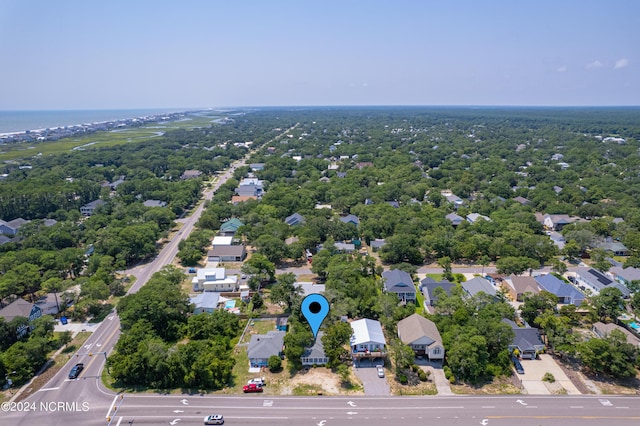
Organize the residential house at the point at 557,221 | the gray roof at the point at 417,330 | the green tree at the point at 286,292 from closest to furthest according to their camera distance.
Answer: the gray roof at the point at 417,330
the green tree at the point at 286,292
the residential house at the point at 557,221

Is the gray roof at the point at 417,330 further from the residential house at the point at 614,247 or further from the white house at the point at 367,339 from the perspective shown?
the residential house at the point at 614,247

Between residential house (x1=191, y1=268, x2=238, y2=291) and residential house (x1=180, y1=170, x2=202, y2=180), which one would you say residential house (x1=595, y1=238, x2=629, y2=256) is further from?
residential house (x1=180, y1=170, x2=202, y2=180)

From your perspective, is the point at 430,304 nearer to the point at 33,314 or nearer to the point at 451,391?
the point at 451,391

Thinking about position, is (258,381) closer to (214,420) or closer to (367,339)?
(214,420)

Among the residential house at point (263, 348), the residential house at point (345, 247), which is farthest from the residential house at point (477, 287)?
the residential house at point (263, 348)

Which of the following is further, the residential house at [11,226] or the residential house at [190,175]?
the residential house at [190,175]

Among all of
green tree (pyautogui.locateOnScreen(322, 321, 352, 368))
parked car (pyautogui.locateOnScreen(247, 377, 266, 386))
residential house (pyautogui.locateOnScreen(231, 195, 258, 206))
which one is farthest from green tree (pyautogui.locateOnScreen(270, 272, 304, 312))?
residential house (pyautogui.locateOnScreen(231, 195, 258, 206))
